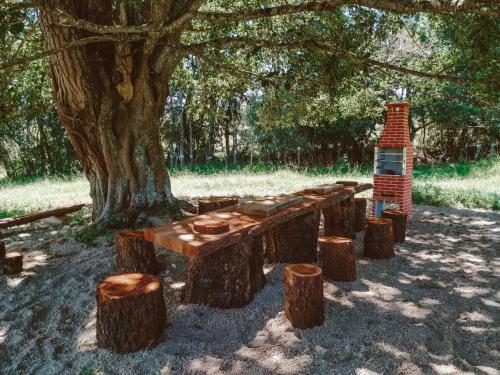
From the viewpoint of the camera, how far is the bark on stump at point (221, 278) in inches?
139

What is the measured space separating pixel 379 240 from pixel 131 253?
3.27m

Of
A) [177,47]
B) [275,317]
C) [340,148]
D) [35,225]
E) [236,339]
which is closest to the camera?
[236,339]

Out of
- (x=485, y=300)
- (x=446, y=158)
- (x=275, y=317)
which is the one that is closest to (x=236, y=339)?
(x=275, y=317)

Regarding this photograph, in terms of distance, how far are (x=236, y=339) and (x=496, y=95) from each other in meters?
4.30

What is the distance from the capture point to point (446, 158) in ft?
68.0

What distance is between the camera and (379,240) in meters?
5.18

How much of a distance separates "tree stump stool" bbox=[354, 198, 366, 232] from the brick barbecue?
77 centimetres

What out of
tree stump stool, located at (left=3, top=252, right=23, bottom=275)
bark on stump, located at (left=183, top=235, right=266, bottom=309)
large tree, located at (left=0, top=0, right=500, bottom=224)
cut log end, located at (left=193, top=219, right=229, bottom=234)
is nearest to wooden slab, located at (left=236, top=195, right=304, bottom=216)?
bark on stump, located at (left=183, top=235, right=266, bottom=309)

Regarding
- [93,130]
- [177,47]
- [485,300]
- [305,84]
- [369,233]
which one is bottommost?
[485,300]

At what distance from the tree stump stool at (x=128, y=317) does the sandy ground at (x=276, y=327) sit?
9 cm

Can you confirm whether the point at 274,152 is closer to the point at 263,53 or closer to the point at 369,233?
the point at 263,53

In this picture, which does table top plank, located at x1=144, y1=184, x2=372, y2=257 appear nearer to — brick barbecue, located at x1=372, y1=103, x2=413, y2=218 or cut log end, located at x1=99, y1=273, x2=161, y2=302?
cut log end, located at x1=99, y1=273, x2=161, y2=302

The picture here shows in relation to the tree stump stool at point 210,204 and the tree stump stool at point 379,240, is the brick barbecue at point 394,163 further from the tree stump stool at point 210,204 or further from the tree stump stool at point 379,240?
the tree stump stool at point 210,204

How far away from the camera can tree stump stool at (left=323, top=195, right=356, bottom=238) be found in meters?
5.91
